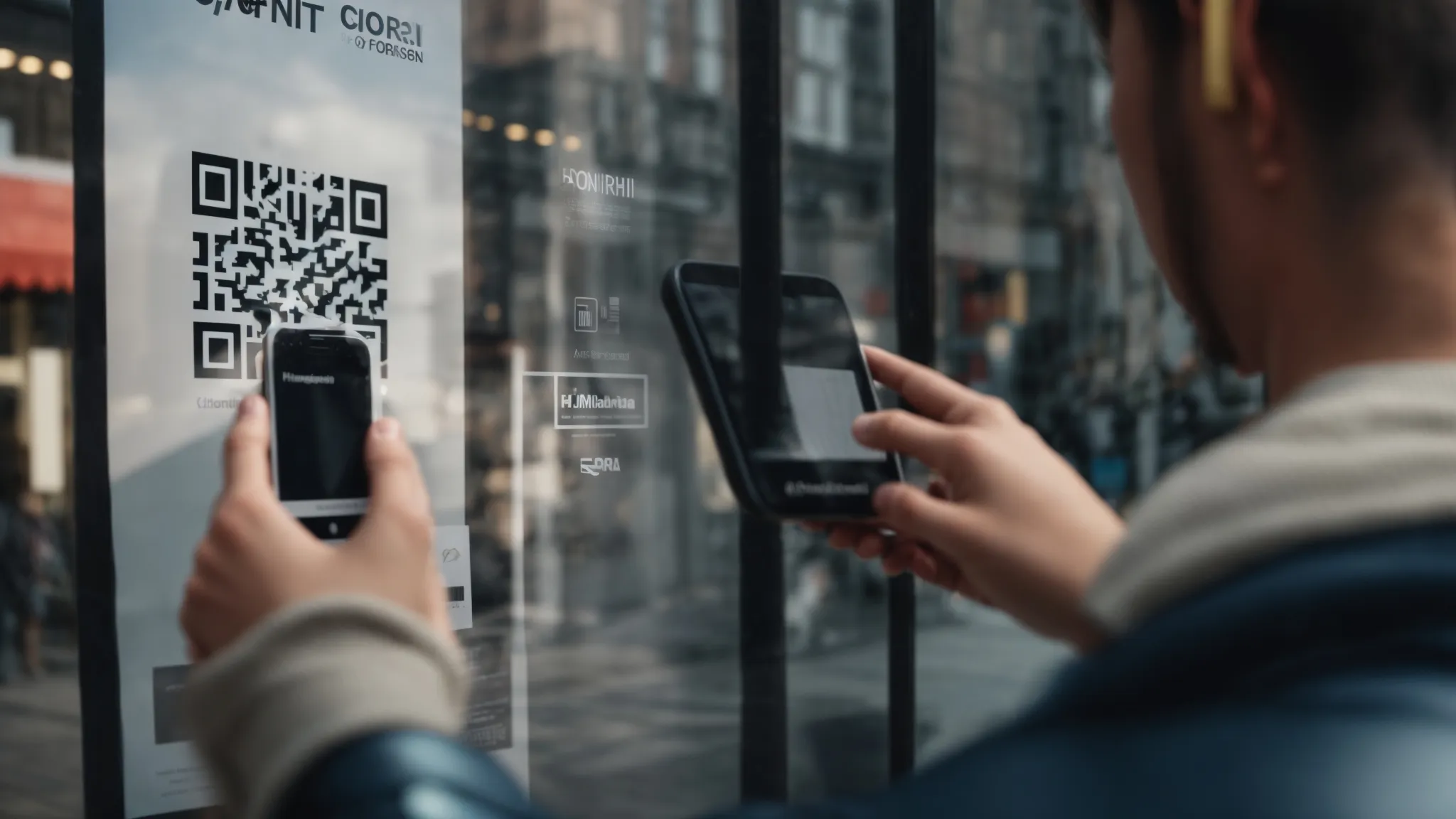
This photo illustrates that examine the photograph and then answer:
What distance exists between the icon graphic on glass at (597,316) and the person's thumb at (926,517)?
153 cm

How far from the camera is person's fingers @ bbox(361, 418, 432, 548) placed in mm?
673

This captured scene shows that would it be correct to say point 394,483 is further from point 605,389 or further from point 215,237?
point 605,389

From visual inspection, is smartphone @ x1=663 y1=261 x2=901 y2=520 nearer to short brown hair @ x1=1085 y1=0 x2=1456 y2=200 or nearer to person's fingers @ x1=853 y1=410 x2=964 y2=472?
person's fingers @ x1=853 y1=410 x2=964 y2=472

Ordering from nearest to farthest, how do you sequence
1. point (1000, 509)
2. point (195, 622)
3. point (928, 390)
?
point (195, 622), point (1000, 509), point (928, 390)

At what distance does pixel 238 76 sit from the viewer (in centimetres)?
210

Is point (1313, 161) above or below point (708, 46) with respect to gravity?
below

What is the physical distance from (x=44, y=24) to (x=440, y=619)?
1676 mm

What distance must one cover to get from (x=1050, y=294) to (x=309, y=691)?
3829 mm

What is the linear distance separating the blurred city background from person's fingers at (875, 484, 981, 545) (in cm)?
137

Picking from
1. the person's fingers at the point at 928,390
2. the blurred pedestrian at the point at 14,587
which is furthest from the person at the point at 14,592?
the person's fingers at the point at 928,390

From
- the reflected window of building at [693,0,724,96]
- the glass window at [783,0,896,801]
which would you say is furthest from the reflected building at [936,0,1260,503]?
the reflected window of building at [693,0,724,96]

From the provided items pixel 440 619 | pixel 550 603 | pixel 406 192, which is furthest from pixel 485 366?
pixel 440 619

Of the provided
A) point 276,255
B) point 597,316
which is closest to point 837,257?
point 597,316

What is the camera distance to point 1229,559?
462 millimetres
